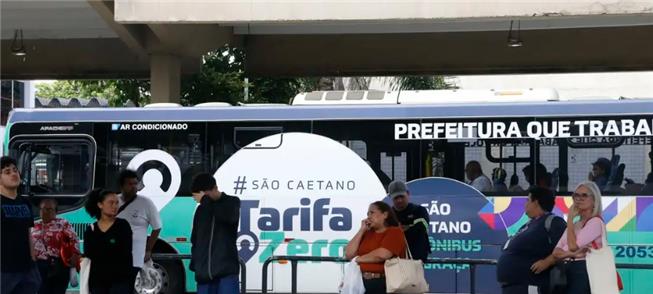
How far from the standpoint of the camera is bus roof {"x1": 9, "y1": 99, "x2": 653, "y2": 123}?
1234 centimetres

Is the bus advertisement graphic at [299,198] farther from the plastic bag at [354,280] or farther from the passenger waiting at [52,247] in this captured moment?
the plastic bag at [354,280]

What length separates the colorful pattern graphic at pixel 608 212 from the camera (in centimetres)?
1205

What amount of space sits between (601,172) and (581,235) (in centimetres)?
453

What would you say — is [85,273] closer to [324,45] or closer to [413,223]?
[413,223]

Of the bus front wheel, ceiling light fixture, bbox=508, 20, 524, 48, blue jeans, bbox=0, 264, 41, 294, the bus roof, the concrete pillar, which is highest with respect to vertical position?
ceiling light fixture, bbox=508, 20, 524, 48

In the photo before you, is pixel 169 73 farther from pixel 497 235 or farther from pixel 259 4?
pixel 497 235

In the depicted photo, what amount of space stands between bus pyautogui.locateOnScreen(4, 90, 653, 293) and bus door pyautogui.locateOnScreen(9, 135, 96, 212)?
17 millimetres

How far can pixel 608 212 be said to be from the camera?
39.9 ft

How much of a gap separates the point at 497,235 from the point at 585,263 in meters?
4.42

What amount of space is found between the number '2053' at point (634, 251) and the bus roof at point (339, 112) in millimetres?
1745

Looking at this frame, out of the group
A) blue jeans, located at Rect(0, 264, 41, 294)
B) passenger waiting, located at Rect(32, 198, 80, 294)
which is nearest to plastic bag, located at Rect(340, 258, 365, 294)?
blue jeans, located at Rect(0, 264, 41, 294)

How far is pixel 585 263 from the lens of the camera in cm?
807

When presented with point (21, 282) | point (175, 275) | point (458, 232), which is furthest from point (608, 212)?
point (21, 282)

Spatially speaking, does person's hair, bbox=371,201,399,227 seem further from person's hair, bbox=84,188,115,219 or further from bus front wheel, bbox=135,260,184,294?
bus front wheel, bbox=135,260,184,294
